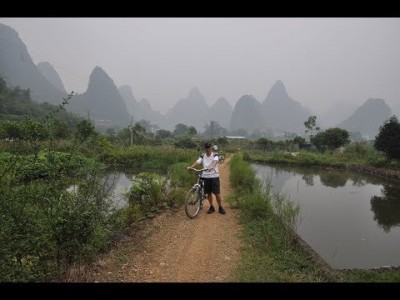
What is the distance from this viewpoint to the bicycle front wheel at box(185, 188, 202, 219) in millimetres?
5675

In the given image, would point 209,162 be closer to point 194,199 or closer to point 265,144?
point 194,199

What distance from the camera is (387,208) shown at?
9.10 meters

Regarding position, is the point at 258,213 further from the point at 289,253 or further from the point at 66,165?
the point at 66,165

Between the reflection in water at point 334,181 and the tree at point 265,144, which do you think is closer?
the reflection in water at point 334,181

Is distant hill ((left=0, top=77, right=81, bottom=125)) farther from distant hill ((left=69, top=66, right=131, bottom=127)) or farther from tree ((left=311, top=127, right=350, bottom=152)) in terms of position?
distant hill ((left=69, top=66, right=131, bottom=127))

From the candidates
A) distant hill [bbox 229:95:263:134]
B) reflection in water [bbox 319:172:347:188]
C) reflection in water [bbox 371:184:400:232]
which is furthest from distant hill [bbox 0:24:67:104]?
reflection in water [bbox 371:184:400:232]

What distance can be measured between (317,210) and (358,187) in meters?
5.59

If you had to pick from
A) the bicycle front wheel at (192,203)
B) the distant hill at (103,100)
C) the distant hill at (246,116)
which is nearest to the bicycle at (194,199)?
the bicycle front wheel at (192,203)

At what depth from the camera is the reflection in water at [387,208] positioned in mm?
7609

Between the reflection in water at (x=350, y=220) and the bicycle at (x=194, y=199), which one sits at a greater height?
the bicycle at (x=194, y=199)

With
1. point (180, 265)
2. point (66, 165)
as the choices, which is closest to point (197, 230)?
point (180, 265)

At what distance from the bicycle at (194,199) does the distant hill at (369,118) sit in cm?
18036

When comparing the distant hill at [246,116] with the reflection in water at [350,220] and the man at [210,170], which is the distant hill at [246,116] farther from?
the man at [210,170]

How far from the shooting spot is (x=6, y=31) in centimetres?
11781
